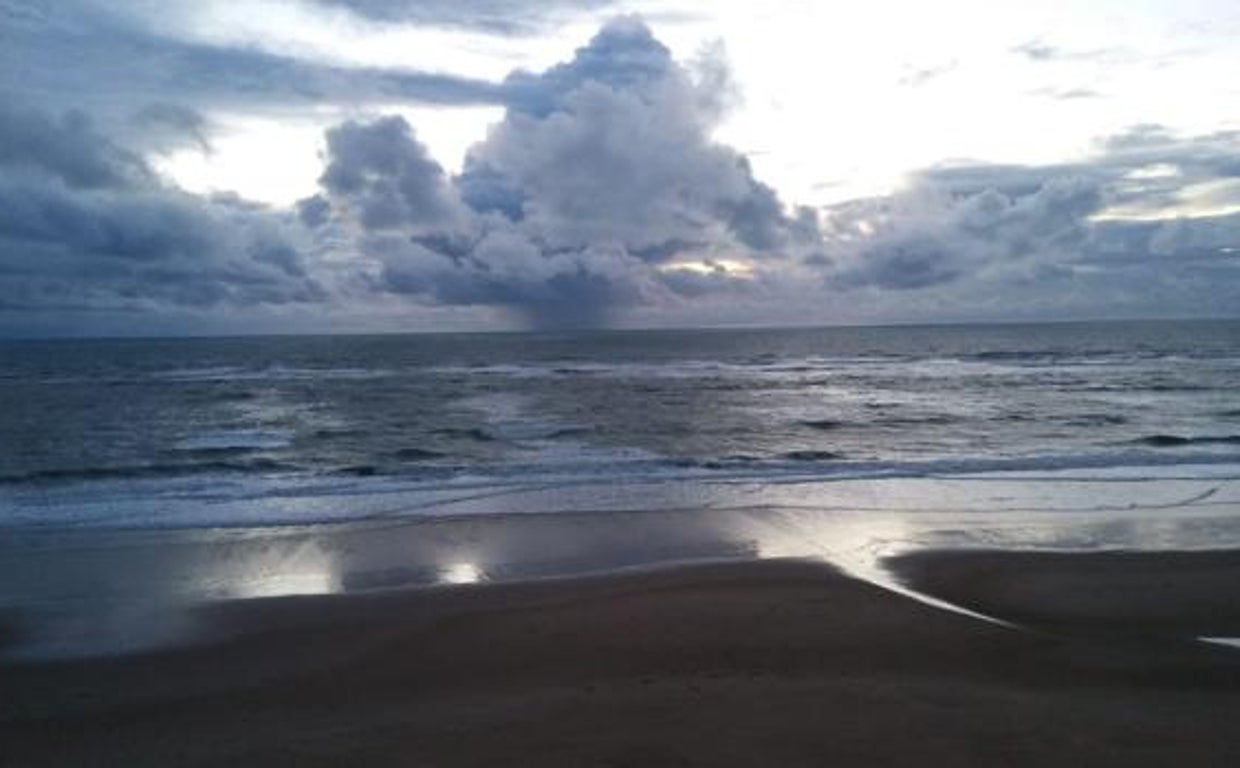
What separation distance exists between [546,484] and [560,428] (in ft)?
37.5

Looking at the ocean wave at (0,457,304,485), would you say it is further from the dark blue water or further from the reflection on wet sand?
the reflection on wet sand

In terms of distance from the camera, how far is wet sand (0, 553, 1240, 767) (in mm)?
6117

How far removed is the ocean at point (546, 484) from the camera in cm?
1202

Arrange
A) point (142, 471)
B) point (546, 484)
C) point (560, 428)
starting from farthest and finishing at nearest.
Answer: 1. point (560, 428)
2. point (142, 471)
3. point (546, 484)

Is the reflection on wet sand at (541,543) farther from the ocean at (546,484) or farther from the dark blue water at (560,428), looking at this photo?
the dark blue water at (560,428)

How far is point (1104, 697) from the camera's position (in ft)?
23.0

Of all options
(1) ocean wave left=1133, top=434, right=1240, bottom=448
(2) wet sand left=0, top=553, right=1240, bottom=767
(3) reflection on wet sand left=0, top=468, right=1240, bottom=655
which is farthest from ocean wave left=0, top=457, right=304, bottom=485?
(1) ocean wave left=1133, top=434, right=1240, bottom=448

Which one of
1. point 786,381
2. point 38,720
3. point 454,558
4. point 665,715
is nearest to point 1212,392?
point 786,381

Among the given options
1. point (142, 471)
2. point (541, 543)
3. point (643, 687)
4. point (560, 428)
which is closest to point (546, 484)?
point (541, 543)

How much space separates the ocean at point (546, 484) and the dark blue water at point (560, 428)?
0.17m

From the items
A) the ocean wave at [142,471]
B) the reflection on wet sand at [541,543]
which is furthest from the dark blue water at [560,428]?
the reflection on wet sand at [541,543]

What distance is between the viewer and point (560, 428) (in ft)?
101

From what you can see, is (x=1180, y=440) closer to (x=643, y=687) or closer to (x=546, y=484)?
(x=546, y=484)

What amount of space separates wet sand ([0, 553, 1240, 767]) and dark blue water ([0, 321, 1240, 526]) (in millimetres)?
9103
